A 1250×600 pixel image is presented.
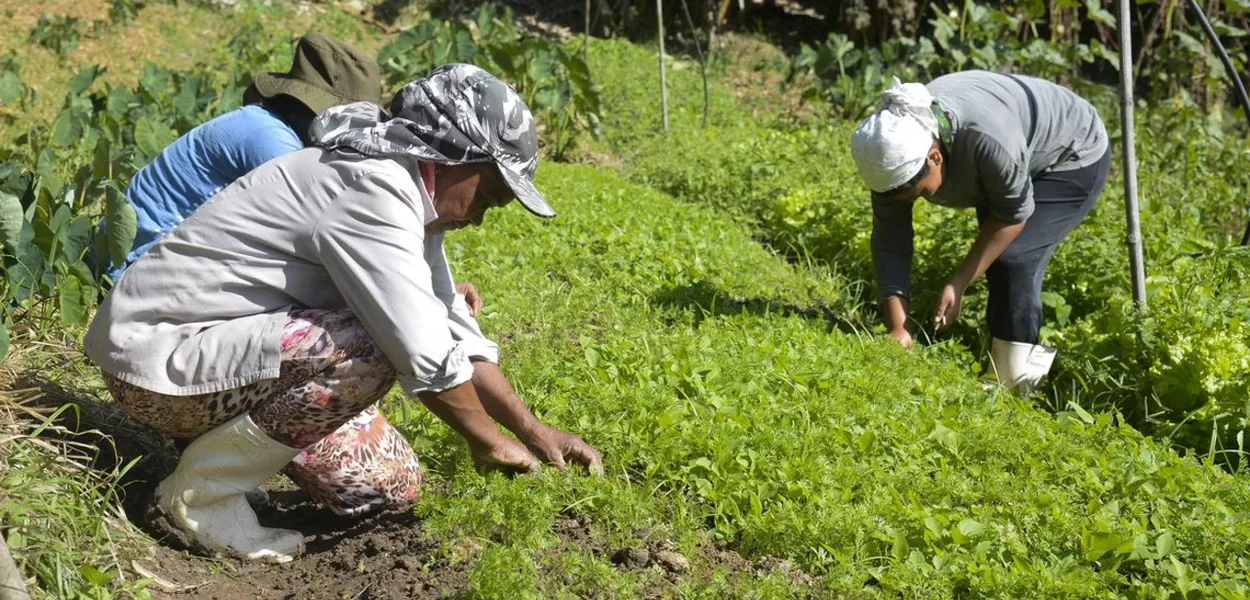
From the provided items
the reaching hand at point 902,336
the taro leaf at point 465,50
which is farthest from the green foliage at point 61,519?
the taro leaf at point 465,50

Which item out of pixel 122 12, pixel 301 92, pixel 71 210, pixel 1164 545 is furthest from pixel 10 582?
pixel 122 12

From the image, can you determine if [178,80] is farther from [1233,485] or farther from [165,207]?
[1233,485]

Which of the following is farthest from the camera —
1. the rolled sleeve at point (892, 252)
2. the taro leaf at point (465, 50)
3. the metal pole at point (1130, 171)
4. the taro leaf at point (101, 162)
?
the taro leaf at point (465, 50)

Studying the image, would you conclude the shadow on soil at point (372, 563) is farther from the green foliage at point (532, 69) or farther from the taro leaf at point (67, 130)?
the green foliage at point (532, 69)

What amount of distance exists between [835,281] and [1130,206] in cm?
153

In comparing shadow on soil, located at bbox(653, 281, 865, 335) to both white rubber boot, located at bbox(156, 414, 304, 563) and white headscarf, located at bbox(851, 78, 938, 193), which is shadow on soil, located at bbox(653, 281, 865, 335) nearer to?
white headscarf, located at bbox(851, 78, 938, 193)

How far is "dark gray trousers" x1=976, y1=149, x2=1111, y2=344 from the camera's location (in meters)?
4.61

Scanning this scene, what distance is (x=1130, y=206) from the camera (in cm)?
457

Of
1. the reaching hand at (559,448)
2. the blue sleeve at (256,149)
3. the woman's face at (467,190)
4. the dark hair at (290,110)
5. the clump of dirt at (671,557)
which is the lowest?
the clump of dirt at (671,557)

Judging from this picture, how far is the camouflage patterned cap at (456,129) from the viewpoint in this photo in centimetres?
272

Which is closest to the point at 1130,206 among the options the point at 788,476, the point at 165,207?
the point at 788,476

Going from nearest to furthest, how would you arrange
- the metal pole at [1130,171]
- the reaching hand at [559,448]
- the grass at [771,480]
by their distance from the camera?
the grass at [771,480], the reaching hand at [559,448], the metal pole at [1130,171]

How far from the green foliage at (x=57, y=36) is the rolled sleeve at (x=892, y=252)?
8.23m

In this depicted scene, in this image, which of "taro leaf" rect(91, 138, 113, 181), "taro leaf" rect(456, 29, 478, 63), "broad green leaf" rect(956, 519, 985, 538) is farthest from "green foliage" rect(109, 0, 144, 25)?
"broad green leaf" rect(956, 519, 985, 538)
